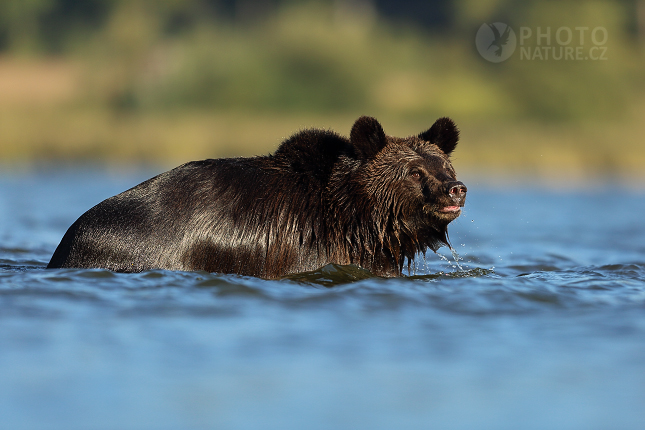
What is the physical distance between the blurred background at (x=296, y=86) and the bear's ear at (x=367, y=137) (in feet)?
69.4

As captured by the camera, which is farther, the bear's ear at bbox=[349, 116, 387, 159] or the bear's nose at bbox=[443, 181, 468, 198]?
the bear's ear at bbox=[349, 116, 387, 159]

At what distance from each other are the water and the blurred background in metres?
22.0

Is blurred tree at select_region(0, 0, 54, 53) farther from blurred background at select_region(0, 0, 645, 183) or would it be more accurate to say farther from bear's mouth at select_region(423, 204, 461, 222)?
bear's mouth at select_region(423, 204, 461, 222)

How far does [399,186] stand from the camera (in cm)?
827

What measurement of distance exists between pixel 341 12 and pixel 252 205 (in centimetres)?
4339

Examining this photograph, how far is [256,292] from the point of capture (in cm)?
718

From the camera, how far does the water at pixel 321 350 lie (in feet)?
15.4

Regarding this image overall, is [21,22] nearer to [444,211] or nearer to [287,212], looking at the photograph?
[287,212]

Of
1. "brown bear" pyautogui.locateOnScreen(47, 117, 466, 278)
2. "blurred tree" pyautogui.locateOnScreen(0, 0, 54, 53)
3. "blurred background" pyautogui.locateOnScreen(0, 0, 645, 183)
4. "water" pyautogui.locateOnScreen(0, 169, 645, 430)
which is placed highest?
"blurred tree" pyautogui.locateOnScreen(0, 0, 54, 53)

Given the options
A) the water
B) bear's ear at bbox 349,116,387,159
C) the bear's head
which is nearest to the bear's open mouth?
the bear's head

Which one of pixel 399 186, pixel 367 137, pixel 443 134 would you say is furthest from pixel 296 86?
pixel 399 186

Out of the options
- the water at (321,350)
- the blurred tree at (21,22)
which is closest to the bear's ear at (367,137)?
the water at (321,350)

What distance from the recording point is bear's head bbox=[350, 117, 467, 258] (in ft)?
26.9

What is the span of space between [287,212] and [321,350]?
2558 millimetres
